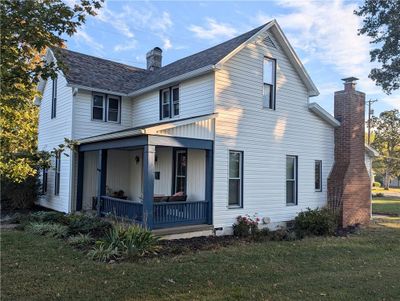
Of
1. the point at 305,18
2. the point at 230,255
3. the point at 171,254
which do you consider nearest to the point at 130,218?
the point at 171,254

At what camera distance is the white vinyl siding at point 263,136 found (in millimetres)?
12117

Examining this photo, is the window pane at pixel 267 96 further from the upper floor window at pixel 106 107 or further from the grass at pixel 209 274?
the upper floor window at pixel 106 107

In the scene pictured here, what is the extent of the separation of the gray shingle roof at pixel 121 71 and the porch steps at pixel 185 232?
576cm

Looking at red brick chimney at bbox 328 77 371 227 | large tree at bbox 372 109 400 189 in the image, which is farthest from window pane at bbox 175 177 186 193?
large tree at bbox 372 109 400 189

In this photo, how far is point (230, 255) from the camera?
29.2 ft

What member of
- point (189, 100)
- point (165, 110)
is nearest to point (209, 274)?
point (189, 100)

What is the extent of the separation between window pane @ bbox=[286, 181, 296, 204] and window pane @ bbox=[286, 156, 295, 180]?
0.23 metres

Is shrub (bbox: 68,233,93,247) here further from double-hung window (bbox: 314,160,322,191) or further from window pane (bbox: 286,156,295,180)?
double-hung window (bbox: 314,160,322,191)

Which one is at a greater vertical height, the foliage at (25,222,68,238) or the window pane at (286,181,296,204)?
the window pane at (286,181,296,204)

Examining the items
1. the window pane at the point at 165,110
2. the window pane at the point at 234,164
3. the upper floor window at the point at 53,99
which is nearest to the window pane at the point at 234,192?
the window pane at the point at 234,164

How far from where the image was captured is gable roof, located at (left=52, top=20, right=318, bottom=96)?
12.9 meters

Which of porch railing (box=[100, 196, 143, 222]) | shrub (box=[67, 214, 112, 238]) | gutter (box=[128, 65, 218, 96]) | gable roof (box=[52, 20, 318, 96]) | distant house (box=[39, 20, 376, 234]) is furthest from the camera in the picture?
gable roof (box=[52, 20, 318, 96])

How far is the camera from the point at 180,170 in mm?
13578

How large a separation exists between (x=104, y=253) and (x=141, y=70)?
43.2ft
